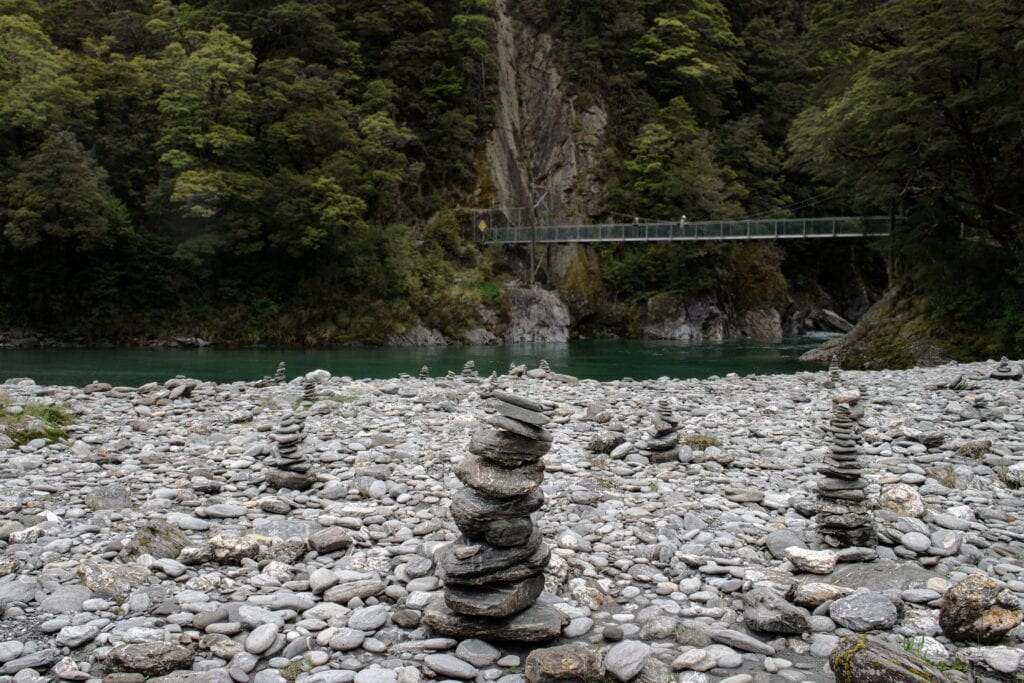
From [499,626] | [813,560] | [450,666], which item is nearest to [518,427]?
[499,626]

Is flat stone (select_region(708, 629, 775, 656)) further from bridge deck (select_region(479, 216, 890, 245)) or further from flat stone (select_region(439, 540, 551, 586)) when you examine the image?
bridge deck (select_region(479, 216, 890, 245))

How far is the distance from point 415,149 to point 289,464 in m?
35.7

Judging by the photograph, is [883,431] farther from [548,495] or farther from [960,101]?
[960,101]

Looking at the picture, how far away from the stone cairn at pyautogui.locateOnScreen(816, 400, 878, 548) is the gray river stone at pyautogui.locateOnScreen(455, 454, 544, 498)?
2.05 meters

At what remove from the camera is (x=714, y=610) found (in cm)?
405

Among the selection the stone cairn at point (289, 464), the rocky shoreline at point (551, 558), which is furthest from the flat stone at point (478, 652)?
the stone cairn at point (289, 464)

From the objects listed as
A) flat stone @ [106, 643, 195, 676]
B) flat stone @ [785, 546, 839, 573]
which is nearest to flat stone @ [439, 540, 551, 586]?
flat stone @ [106, 643, 195, 676]

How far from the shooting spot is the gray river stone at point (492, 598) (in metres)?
3.78

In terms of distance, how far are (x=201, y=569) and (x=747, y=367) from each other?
66.9 feet

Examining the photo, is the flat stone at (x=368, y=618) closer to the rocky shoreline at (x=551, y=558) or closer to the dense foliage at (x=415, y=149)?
the rocky shoreline at (x=551, y=558)

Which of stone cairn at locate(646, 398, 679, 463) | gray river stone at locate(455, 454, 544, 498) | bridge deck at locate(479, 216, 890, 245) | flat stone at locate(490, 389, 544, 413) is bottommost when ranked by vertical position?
stone cairn at locate(646, 398, 679, 463)

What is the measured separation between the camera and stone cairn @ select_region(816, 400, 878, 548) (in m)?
4.75

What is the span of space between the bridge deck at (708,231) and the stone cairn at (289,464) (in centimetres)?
3236

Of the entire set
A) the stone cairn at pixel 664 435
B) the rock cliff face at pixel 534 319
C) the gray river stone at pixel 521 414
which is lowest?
the rock cliff face at pixel 534 319
